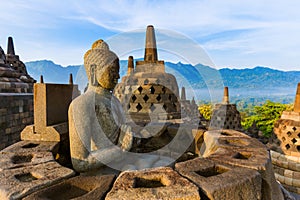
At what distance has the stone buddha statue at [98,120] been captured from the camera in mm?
1870

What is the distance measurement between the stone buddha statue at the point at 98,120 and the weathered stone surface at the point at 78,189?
0.40 meters

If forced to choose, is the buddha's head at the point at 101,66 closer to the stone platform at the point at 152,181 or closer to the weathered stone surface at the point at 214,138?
the stone platform at the point at 152,181

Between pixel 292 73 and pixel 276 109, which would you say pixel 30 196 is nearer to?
pixel 276 109

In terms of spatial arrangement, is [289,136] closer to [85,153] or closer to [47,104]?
[85,153]

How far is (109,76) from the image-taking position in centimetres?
200

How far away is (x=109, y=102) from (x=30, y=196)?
1042 millimetres

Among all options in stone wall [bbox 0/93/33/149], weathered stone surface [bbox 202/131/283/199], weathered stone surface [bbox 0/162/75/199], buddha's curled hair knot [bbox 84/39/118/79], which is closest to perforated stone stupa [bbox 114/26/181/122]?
weathered stone surface [bbox 202/131/283/199]

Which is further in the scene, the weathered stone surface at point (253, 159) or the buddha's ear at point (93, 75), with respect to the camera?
the buddha's ear at point (93, 75)

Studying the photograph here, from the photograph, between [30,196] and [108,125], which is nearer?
[30,196]

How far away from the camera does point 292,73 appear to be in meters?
119

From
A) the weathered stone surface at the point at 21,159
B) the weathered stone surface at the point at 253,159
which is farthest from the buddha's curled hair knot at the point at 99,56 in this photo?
the weathered stone surface at the point at 253,159

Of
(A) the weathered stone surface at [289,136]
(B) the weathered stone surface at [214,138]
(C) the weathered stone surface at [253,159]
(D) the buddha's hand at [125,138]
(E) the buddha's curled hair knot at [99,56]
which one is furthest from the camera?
(A) the weathered stone surface at [289,136]

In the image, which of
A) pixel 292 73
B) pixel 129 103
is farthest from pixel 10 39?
pixel 292 73

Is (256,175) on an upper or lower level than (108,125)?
lower
